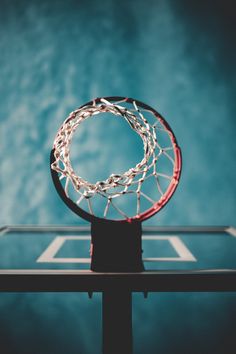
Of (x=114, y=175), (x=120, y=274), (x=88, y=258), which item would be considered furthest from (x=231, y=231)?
(x=120, y=274)

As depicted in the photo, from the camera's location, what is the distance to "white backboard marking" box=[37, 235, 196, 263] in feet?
8.22

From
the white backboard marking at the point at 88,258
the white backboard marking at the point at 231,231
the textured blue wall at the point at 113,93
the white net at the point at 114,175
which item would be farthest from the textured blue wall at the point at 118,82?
the white net at the point at 114,175

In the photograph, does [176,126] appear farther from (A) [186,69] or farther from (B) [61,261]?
(B) [61,261]

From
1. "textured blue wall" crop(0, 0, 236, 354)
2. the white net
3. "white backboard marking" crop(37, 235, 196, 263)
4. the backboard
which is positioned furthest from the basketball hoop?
"textured blue wall" crop(0, 0, 236, 354)

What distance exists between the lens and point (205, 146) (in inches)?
177

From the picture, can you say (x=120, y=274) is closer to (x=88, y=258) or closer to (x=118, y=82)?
(x=88, y=258)

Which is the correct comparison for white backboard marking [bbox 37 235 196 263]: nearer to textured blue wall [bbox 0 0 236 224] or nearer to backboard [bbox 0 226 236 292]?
backboard [bbox 0 226 236 292]

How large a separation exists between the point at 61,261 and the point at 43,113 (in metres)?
2.45

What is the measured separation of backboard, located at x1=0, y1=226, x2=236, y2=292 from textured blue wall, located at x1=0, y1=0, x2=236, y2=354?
1133 millimetres

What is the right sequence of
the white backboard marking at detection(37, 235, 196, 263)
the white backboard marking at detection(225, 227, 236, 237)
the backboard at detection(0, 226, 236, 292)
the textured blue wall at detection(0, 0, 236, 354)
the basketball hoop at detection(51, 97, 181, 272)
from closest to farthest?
the backboard at detection(0, 226, 236, 292), the basketball hoop at detection(51, 97, 181, 272), the white backboard marking at detection(37, 235, 196, 263), the white backboard marking at detection(225, 227, 236, 237), the textured blue wall at detection(0, 0, 236, 354)

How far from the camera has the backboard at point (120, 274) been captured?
5.90ft

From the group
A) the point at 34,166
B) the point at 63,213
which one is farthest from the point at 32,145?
the point at 63,213

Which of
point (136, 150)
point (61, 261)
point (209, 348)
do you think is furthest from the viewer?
point (136, 150)

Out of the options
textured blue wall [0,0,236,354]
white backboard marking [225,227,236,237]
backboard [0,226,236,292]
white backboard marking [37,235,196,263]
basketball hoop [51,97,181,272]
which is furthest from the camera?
textured blue wall [0,0,236,354]
